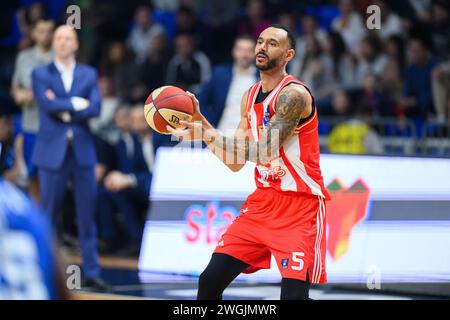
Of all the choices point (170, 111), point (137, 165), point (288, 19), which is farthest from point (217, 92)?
point (288, 19)

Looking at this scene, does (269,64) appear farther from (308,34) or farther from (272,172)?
(308,34)

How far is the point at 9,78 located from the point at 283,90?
9.39 m

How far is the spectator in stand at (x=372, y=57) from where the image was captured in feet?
44.5

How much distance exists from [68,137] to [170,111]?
3495mm

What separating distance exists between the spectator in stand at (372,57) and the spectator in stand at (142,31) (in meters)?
3.17

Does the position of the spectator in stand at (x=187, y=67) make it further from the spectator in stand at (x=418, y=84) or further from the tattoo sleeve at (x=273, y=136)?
the tattoo sleeve at (x=273, y=136)

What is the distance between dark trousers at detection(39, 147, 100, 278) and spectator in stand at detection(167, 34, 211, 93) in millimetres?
4284

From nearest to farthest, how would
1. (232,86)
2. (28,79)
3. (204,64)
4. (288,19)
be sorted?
(232,86) < (28,79) < (204,64) < (288,19)

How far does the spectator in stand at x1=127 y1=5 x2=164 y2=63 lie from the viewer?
1491 cm

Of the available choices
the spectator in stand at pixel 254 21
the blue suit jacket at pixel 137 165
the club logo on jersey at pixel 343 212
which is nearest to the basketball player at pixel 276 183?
the club logo on jersey at pixel 343 212

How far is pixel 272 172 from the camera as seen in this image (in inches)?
241

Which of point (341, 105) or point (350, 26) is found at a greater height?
point (350, 26)
